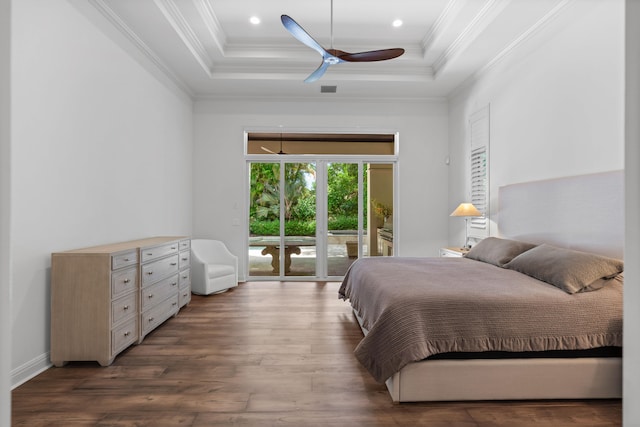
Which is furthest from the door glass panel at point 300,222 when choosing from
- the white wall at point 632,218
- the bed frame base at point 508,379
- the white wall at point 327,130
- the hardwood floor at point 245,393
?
the white wall at point 632,218

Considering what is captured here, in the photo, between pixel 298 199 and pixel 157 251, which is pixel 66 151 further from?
pixel 298 199

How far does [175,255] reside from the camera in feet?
13.1

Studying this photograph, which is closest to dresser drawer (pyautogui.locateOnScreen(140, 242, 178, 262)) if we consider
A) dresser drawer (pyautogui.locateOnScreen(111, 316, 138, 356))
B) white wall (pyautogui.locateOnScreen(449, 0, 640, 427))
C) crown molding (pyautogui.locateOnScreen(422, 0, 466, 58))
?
dresser drawer (pyautogui.locateOnScreen(111, 316, 138, 356))

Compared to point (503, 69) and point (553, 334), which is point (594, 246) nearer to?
point (553, 334)

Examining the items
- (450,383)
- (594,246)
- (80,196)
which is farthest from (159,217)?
(594,246)

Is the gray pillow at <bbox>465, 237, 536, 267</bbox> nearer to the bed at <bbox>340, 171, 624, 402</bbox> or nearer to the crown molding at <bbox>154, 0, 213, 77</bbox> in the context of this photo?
the bed at <bbox>340, 171, 624, 402</bbox>

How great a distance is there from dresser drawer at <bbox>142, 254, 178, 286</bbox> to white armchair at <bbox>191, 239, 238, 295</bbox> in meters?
0.88

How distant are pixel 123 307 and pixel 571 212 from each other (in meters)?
3.78

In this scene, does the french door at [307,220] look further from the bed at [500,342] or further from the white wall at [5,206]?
the white wall at [5,206]

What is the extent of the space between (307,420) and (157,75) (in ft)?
13.9

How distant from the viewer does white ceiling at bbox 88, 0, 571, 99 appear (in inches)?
142

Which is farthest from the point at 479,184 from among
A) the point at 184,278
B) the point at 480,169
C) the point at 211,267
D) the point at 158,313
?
the point at 158,313

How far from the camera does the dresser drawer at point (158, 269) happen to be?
3.29 meters

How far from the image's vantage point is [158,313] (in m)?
3.53
